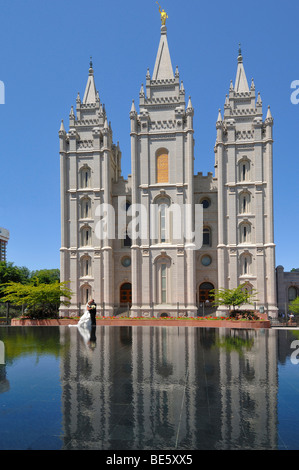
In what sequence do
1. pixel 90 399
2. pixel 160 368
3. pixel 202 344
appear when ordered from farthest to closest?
1. pixel 202 344
2. pixel 160 368
3. pixel 90 399

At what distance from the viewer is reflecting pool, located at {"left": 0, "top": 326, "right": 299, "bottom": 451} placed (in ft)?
19.2

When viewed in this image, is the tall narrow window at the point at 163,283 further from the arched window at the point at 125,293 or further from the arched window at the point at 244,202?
the arched window at the point at 244,202

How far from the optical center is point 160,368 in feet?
37.4

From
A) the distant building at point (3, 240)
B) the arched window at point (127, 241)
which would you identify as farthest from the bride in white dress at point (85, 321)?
the distant building at point (3, 240)

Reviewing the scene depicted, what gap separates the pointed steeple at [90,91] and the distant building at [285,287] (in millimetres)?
30517

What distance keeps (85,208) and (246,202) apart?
18.5 metres

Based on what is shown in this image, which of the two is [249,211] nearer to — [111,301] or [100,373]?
[111,301]

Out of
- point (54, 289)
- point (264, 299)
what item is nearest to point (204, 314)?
point (264, 299)

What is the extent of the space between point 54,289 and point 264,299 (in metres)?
21.9

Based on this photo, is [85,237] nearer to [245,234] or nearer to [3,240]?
[245,234]

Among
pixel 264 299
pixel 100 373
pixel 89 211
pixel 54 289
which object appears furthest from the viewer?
pixel 89 211

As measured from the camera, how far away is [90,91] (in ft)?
147

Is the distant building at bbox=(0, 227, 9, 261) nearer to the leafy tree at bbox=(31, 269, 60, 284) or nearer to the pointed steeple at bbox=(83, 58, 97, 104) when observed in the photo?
the leafy tree at bbox=(31, 269, 60, 284)

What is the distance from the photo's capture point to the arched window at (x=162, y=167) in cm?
4044
